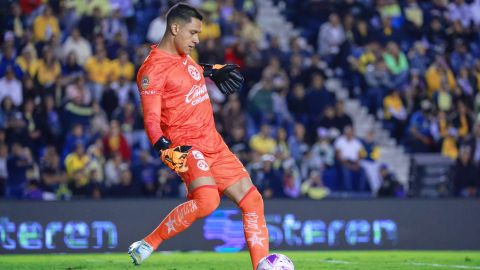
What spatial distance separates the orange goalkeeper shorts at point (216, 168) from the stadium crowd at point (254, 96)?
6629 millimetres

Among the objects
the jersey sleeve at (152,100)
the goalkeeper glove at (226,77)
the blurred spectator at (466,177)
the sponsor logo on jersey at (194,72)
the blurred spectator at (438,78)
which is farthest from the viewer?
the blurred spectator at (438,78)

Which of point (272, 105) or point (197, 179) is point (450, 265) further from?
point (272, 105)

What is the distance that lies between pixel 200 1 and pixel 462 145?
6233mm

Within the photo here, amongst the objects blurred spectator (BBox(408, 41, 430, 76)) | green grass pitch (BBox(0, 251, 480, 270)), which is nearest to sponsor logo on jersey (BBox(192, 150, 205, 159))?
green grass pitch (BBox(0, 251, 480, 270))

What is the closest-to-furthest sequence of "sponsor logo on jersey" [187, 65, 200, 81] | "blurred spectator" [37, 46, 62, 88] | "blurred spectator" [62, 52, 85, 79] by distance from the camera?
"sponsor logo on jersey" [187, 65, 200, 81] → "blurred spectator" [37, 46, 62, 88] → "blurred spectator" [62, 52, 85, 79]

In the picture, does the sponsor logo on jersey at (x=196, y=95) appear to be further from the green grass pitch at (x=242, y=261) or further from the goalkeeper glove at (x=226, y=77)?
the green grass pitch at (x=242, y=261)

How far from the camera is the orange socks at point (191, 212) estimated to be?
31.4 feet

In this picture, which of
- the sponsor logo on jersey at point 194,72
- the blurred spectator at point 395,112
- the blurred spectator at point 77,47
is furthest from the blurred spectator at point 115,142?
the sponsor logo on jersey at point 194,72

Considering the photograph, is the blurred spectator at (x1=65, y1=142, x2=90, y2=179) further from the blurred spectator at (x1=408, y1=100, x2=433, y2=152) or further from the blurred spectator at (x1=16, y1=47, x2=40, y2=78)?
the blurred spectator at (x1=408, y1=100, x2=433, y2=152)

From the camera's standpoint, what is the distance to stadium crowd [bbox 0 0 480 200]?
704 inches

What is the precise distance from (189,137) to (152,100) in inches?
20.5

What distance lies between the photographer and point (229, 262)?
43.4 ft

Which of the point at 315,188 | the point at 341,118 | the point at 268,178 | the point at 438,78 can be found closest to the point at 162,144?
the point at 268,178

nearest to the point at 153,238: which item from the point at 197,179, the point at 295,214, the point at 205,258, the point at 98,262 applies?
the point at 197,179
